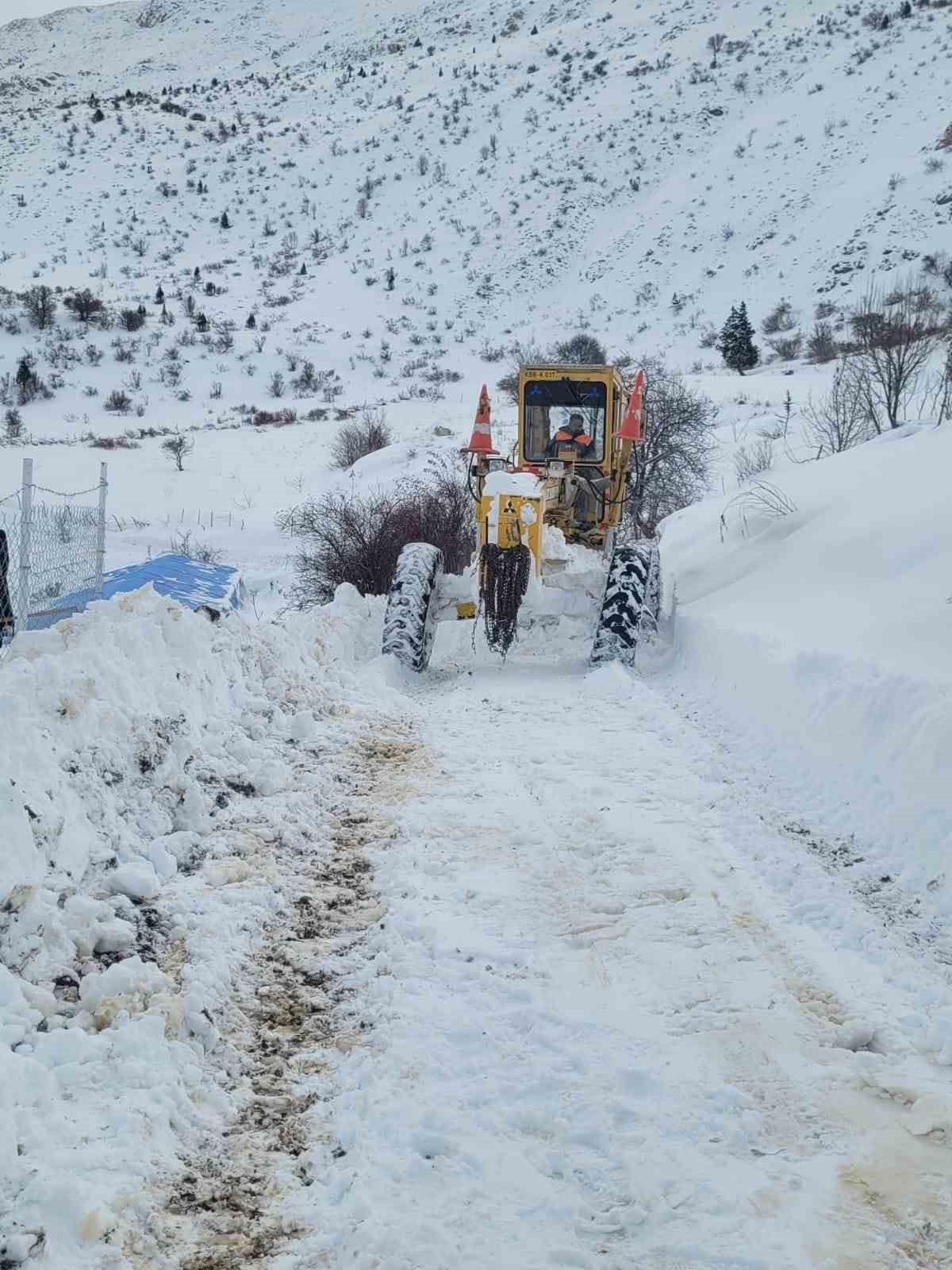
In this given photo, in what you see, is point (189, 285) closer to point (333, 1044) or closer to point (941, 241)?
point (941, 241)

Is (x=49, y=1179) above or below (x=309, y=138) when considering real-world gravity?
below

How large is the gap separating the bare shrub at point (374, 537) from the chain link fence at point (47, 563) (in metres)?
3.43

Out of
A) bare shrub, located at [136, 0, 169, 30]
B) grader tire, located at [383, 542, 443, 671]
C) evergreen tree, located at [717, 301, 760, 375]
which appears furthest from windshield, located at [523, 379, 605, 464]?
bare shrub, located at [136, 0, 169, 30]

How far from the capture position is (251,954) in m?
3.29

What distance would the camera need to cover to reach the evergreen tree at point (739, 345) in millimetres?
30141

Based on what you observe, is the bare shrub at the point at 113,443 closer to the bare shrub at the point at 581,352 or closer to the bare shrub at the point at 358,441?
the bare shrub at the point at 358,441

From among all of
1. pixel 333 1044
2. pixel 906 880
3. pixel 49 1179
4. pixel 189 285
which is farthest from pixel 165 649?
pixel 189 285

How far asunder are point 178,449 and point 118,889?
72.7ft

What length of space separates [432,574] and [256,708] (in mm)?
3891

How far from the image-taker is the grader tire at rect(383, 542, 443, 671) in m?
8.29

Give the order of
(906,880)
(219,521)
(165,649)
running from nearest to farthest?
(906,880), (165,649), (219,521)

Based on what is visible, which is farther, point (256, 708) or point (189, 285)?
point (189, 285)

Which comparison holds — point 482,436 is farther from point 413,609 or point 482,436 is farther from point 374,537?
point 374,537

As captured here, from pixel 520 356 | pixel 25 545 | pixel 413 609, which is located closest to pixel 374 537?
pixel 413 609
